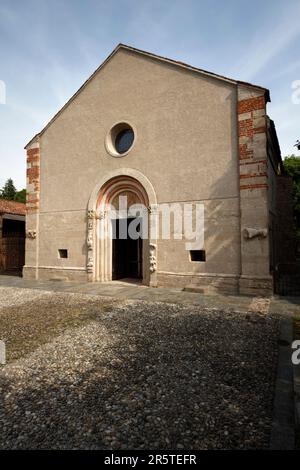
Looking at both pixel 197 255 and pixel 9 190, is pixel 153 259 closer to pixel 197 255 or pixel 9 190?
pixel 197 255

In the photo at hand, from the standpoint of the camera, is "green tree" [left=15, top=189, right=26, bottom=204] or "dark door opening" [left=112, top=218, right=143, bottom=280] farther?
"green tree" [left=15, top=189, right=26, bottom=204]

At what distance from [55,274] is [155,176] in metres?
6.49

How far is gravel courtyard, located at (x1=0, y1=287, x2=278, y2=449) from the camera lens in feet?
7.88

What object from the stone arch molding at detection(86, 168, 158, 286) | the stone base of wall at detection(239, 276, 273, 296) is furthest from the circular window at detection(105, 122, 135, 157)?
the stone base of wall at detection(239, 276, 273, 296)

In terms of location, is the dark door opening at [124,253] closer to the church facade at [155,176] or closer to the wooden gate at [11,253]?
the church facade at [155,176]

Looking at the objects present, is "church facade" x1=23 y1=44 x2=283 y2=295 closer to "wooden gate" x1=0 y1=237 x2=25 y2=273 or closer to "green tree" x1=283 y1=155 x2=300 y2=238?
"wooden gate" x1=0 y1=237 x2=25 y2=273

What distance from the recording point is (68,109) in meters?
Result: 12.1

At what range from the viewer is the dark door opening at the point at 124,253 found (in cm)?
1186

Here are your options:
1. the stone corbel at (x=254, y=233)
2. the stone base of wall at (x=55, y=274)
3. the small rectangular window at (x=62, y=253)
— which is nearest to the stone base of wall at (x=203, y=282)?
the stone corbel at (x=254, y=233)

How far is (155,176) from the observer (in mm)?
9969

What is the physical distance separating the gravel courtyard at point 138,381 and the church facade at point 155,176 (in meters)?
3.26

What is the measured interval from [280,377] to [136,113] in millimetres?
10078

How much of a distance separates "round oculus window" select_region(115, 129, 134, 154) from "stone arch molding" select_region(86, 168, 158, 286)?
1287 mm
